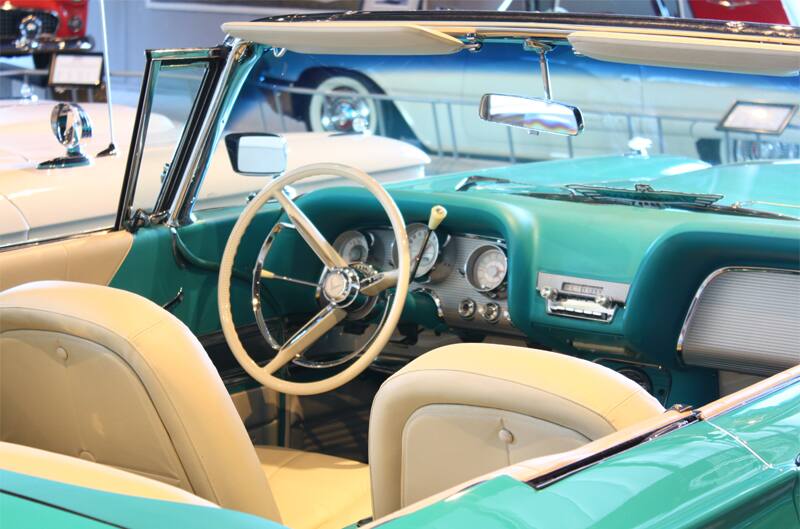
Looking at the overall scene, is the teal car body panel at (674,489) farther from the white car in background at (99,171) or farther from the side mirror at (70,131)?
the side mirror at (70,131)

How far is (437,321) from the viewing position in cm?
310

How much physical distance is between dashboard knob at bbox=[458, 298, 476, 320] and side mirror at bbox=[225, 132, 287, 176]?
663mm

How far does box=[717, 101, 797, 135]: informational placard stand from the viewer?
9.04ft

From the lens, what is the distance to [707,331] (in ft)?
8.84

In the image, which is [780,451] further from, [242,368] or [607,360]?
[242,368]

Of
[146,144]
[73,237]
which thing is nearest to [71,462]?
[73,237]

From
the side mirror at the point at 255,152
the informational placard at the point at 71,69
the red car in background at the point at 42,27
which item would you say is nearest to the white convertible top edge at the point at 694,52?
the side mirror at the point at 255,152

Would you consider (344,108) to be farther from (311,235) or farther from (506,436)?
(506,436)

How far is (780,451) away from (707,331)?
49.8 inches

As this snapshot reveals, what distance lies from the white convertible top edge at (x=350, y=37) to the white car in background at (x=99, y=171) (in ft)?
1.68

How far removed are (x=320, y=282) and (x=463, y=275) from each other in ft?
1.35

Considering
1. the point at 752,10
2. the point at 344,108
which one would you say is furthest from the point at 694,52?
the point at 344,108

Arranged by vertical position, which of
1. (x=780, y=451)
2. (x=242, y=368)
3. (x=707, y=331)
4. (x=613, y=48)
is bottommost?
(x=242, y=368)

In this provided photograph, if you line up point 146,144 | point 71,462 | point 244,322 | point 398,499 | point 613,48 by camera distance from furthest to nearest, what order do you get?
point 244,322
point 146,144
point 613,48
point 398,499
point 71,462
